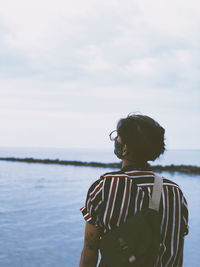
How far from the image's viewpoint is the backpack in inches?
47.9

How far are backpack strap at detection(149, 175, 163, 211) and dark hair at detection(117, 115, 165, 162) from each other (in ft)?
0.36

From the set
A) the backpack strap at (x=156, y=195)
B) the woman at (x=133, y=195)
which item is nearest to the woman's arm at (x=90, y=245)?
the woman at (x=133, y=195)

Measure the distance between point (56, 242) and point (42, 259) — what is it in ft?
3.83

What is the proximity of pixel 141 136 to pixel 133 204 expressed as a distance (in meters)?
0.26

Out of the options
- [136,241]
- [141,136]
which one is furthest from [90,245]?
[141,136]

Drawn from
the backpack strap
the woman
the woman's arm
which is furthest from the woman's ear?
the woman's arm

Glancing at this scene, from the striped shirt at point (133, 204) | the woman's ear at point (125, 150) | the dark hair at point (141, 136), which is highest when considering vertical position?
the dark hair at point (141, 136)

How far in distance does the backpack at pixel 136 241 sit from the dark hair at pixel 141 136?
23 cm

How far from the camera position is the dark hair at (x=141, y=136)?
4.42 ft

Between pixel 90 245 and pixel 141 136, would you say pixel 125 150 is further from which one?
pixel 90 245

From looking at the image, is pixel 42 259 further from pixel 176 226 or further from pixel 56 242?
pixel 176 226

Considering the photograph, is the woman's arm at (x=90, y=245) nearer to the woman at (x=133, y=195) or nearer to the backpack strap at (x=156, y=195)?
the woman at (x=133, y=195)

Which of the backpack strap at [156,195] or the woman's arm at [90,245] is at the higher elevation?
the backpack strap at [156,195]

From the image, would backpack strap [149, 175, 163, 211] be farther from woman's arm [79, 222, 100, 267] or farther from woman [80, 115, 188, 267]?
woman's arm [79, 222, 100, 267]
